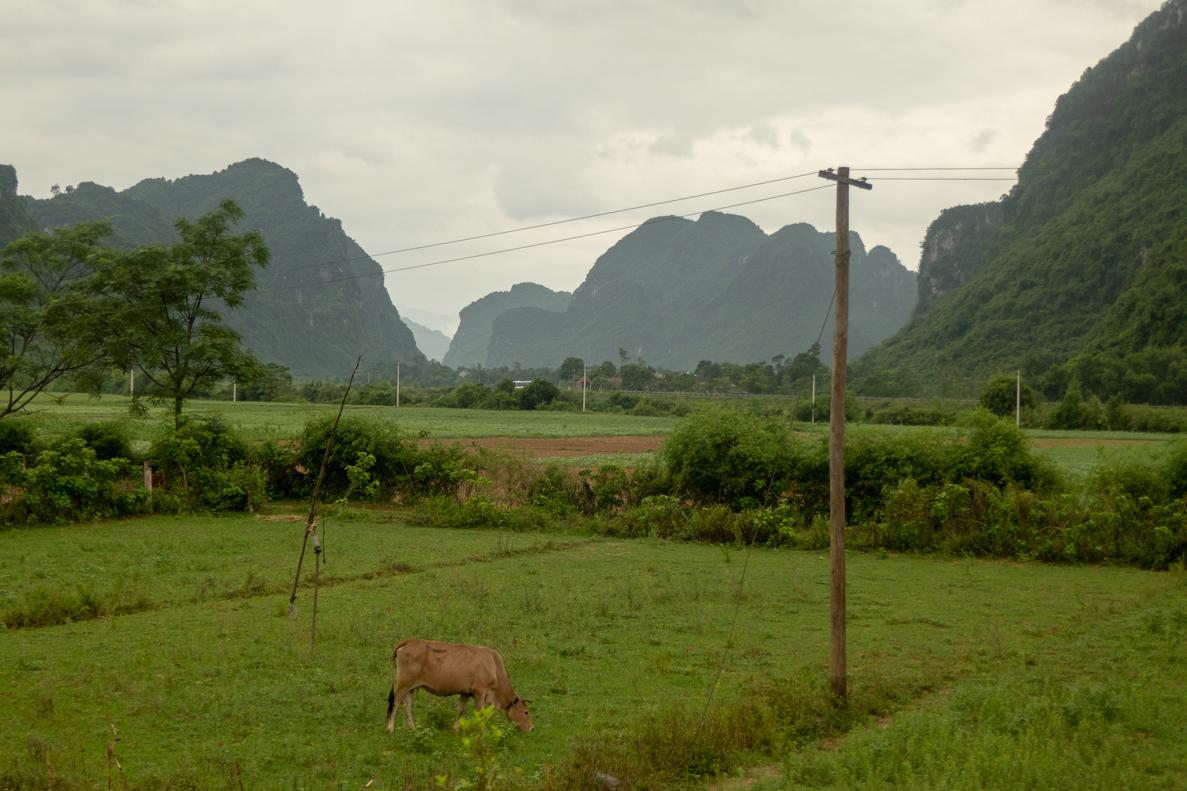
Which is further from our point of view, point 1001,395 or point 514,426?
point 1001,395

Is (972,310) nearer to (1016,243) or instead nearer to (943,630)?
(1016,243)

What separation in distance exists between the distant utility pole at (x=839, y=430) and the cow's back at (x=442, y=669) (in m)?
3.89

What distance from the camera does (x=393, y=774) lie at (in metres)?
7.59

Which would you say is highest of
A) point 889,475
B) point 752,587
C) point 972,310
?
point 972,310

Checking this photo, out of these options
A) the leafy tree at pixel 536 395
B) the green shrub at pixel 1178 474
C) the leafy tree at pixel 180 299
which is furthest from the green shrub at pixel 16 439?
the leafy tree at pixel 536 395

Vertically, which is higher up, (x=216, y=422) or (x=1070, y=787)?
(x=216, y=422)

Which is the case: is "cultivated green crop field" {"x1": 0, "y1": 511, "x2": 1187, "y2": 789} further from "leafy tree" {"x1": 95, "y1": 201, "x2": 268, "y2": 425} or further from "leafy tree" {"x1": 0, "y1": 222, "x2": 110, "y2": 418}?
"leafy tree" {"x1": 95, "y1": 201, "x2": 268, "y2": 425}

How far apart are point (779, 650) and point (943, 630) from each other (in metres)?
3.03

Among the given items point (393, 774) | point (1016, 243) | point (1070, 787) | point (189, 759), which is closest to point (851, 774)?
point (1070, 787)

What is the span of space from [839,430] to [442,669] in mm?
5100

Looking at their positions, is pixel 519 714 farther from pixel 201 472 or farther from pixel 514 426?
pixel 514 426

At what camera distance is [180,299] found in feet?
97.2

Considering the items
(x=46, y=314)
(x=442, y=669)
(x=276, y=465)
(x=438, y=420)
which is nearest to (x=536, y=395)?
(x=438, y=420)

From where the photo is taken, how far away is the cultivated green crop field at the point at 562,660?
313 inches
